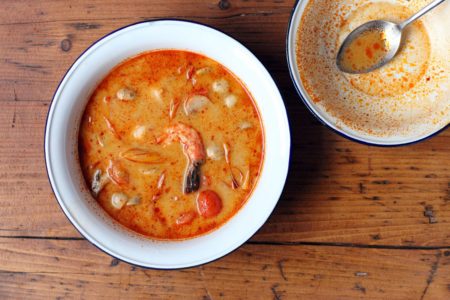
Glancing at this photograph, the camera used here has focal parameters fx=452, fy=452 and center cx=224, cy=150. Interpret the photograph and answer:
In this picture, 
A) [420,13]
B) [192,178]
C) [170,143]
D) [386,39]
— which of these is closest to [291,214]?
[192,178]

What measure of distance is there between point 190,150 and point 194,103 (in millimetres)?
195

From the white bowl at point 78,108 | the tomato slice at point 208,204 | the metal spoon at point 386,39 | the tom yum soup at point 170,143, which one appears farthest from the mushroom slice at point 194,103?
the metal spoon at point 386,39

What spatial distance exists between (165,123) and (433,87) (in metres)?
1.17

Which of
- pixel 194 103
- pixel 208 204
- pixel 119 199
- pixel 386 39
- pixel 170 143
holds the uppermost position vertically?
pixel 386 39

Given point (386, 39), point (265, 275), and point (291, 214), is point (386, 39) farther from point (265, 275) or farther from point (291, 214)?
point (265, 275)

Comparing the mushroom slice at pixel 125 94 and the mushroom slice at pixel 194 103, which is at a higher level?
the mushroom slice at pixel 194 103

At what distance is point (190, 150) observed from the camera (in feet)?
6.07

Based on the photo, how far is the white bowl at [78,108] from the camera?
1.78 metres

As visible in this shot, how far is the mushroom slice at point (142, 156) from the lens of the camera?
1857mm

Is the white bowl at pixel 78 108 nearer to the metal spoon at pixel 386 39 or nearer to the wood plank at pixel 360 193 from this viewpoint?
the wood plank at pixel 360 193

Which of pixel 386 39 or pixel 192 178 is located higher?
pixel 386 39

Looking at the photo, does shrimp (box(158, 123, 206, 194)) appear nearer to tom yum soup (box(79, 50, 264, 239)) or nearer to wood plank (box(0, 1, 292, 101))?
tom yum soup (box(79, 50, 264, 239))

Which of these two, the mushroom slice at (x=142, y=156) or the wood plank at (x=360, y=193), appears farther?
the wood plank at (x=360, y=193)

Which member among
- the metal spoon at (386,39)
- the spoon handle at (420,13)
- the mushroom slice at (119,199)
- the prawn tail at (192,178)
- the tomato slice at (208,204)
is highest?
the spoon handle at (420,13)
